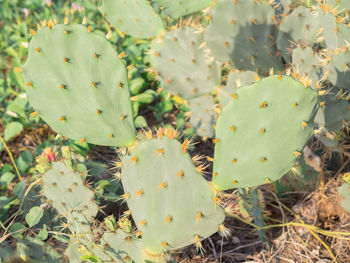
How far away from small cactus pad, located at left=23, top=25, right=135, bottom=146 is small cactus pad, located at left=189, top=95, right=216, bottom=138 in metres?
0.85

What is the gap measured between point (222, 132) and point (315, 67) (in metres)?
0.72

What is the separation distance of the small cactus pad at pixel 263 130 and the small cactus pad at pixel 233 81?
615mm

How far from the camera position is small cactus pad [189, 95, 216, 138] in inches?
85.4

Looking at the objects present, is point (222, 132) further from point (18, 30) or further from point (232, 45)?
point (18, 30)

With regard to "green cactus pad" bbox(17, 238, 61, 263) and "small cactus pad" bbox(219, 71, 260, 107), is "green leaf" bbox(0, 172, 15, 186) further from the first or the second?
"small cactus pad" bbox(219, 71, 260, 107)

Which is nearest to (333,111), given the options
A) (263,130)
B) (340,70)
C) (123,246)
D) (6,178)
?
(340,70)

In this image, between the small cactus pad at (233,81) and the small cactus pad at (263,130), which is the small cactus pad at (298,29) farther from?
the small cactus pad at (263,130)

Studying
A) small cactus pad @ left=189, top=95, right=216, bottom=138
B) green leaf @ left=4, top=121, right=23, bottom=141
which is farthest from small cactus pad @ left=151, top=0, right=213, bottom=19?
green leaf @ left=4, top=121, right=23, bottom=141

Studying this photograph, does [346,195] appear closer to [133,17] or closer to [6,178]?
[133,17]

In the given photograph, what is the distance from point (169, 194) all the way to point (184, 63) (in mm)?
1025

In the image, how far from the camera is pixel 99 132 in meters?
1.37

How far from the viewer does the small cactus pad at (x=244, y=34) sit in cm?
181

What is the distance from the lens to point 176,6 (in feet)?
6.30

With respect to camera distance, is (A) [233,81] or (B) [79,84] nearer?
(B) [79,84]
